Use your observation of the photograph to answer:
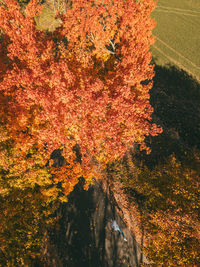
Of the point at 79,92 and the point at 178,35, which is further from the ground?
the point at 178,35

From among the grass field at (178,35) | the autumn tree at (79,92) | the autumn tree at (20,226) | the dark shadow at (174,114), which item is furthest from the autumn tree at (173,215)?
the grass field at (178,35)

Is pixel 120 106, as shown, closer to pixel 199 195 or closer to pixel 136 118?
pixel 136 118

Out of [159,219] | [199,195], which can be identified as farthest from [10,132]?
[199,195]

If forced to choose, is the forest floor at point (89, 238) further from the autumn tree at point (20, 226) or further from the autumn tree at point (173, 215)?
the autumn tree at point (20, 226)

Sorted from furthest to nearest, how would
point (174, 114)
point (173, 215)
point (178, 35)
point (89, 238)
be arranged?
point (178, 35) < point (174, 114) < point (89, 238) < point (173, 215)

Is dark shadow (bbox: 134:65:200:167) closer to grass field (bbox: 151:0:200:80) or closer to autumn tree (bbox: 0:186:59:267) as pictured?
grass field (bbox: 151:0:200:80)

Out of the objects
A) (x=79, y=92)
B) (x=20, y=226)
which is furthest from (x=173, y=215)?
(x=79, y=92)

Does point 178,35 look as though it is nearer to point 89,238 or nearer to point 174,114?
point 174,114
